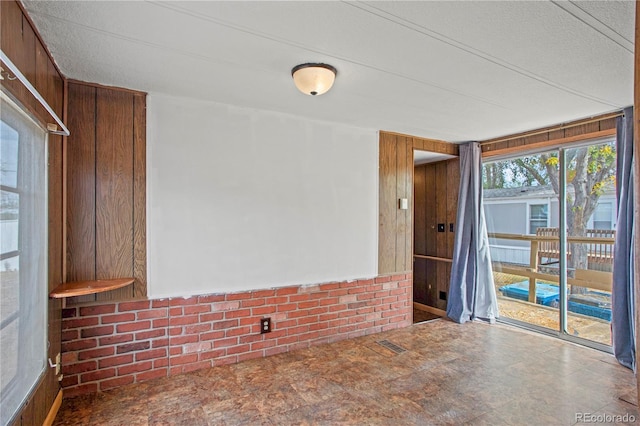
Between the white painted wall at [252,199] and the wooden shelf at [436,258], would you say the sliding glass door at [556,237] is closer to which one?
the wooden shelf at [436,258]

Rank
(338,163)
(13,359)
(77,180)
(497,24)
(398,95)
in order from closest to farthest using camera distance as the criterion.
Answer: (13,359), (497,24), (77,180), (398,95), (338,163)

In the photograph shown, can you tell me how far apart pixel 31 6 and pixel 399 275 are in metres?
3.81

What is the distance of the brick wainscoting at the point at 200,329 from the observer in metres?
2.42

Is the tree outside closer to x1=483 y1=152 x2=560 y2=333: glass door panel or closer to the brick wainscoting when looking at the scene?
x1=483 y1=152 x2=560 y2=333: glass door panel

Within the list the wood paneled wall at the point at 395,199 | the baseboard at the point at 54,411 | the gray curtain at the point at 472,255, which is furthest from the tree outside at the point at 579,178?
the baseboard at the point at 54,411

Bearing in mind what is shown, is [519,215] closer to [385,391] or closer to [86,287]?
[385,391]

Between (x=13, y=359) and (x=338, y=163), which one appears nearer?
(x=13, y=359)

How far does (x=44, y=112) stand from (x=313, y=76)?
1.55m

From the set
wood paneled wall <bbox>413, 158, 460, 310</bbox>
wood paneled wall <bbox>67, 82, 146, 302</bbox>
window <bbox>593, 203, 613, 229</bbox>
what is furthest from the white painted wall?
window <bbox>593, 203, 613, 229</bbox>

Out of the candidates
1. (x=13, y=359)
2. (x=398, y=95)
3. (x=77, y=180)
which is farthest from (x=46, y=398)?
(x=398, y=95)

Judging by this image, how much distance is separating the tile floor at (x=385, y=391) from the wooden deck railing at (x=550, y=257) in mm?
686

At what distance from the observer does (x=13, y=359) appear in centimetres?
148

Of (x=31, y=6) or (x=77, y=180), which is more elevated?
(x=31, y=6)

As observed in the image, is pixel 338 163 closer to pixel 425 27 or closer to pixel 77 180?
pixel 425 27
